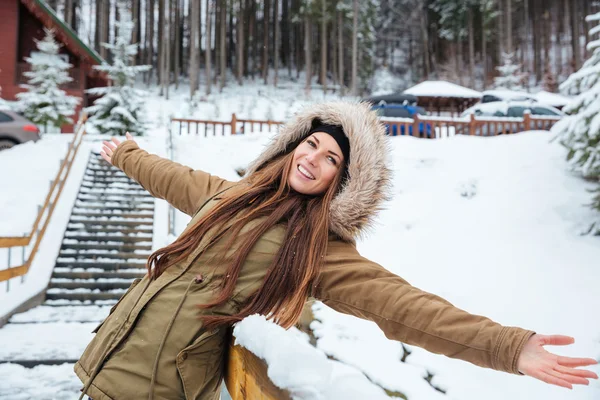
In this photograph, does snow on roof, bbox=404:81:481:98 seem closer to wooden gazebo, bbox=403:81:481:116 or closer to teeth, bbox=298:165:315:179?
wooden gazebo, bbox=403:81:481:116

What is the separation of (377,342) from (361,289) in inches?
150

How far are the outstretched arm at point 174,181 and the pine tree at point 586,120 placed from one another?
6153 mm

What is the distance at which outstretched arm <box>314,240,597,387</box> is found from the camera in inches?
→ 40.7

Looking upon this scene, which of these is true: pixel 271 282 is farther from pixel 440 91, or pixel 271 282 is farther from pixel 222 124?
pixel 440 91

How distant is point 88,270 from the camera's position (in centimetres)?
679

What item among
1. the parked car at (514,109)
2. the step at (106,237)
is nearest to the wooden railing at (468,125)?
the parked car at (514,109)

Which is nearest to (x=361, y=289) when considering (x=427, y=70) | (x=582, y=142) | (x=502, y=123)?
(x=582, y=142)

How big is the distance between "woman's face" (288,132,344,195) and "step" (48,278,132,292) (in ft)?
18.6

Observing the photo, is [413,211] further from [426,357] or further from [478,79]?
[478,79]

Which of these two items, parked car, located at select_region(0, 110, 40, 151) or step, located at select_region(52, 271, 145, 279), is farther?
parked car, located at select_region(0, 110, 40, 151)

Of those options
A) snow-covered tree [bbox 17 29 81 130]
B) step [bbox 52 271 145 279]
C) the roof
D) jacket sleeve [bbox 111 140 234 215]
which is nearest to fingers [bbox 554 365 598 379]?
jacket sleeve [bbox 111 140 234 215]

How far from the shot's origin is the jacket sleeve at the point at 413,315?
1.08 meters

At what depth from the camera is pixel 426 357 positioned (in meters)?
4.54

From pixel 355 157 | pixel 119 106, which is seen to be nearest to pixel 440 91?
pixel 119 106
